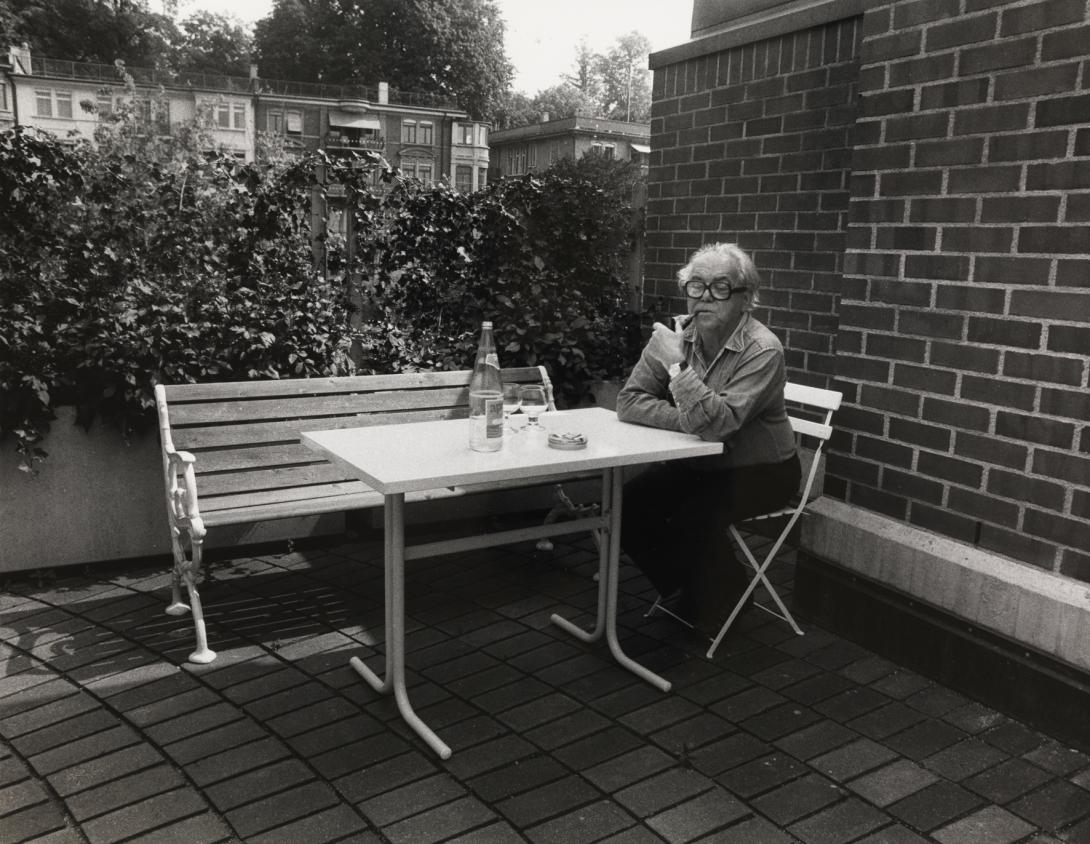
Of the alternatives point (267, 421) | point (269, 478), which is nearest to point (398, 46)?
point (267, 421)

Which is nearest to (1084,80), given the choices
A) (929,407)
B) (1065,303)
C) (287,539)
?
(1065,303)

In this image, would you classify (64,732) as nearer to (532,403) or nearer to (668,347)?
(532,403)

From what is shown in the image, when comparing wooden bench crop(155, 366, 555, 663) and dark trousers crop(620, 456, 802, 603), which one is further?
wooden bench crop(155, 366, 555, 663)

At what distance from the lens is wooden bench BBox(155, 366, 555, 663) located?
4215 mm

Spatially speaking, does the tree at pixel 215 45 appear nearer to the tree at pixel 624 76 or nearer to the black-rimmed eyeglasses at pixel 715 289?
the tree at pixel 624 76

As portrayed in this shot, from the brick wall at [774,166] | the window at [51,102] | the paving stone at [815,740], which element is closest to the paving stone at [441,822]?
the paving stone at [815,740]

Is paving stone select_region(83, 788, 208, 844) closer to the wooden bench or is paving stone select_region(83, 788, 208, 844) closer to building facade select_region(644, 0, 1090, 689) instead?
the wooden bench

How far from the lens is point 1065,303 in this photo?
10.4 ft

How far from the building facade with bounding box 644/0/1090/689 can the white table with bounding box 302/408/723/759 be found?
2.57 ft

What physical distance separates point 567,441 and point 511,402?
292mm

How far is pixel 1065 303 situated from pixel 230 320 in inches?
151

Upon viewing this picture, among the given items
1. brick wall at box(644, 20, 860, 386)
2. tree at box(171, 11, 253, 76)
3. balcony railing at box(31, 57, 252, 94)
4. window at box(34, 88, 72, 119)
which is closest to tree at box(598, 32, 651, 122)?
tree at box(171, 11, 253, 76)

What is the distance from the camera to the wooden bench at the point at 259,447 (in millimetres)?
4215

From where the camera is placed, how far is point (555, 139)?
63312mm
